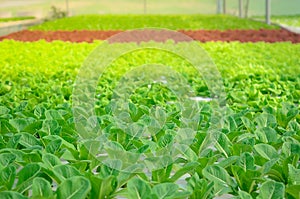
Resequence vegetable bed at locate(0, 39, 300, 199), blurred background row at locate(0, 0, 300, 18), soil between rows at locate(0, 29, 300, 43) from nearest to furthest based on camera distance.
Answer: vegetable bed at locate(0, 39, 300, 199) → soil between rows at locate(0, 29, 300, 43) → blurred background row at locate(0, 0, 300, 18)

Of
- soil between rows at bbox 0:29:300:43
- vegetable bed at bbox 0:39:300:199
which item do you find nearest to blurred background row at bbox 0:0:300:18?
soil between rows at bbox 0:29:300:43

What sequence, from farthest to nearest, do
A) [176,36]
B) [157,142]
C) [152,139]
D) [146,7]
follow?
[146,7] → [176,36] → [152,139] → [157,142]

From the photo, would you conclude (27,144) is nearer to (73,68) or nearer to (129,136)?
(129,136)

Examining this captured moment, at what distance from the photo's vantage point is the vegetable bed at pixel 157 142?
2.67 meters

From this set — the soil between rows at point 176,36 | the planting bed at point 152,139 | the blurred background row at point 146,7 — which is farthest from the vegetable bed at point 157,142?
the blurred background row at point 146,7

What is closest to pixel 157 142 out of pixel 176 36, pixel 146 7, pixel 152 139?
pixel 152 139

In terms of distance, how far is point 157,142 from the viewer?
3.54m

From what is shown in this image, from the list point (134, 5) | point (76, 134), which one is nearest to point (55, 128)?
point (76, 134)

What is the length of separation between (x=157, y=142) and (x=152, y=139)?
1.18 feet

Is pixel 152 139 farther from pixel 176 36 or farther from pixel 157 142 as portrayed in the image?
pixel 176 36

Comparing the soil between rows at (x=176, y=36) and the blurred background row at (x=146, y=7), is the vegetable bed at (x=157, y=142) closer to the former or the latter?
the soil between rows at (x=176, y=36)

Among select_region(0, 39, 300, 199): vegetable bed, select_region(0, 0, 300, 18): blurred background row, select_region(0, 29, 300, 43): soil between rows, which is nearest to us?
select_region(0, 39, 300, 199): vegetable bed

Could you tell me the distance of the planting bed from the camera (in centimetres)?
270

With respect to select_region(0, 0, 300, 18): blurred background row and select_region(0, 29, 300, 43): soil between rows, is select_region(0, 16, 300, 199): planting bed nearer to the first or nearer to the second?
select_region(0, 29, 300, 43): soil between rows
